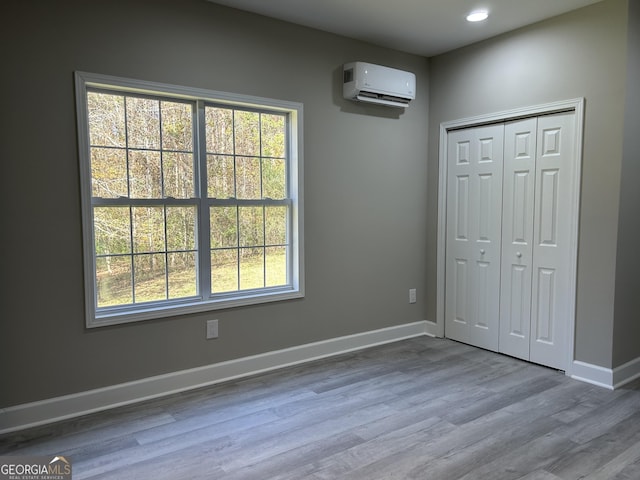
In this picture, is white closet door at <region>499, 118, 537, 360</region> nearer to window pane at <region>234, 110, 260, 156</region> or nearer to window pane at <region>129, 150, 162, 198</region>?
window pane at <region>234, 110, 260, 156</region>

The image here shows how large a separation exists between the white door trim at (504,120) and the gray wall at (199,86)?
7.5 inches

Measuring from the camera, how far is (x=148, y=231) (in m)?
2.99

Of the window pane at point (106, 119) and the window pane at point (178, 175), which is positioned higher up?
the window pane at point (106, 119)

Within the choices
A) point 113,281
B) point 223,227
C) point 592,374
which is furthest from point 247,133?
point 592,374

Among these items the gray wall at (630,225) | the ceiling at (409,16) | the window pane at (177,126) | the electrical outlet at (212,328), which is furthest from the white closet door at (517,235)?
the window pane at (177,126)

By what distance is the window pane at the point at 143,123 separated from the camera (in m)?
2.89

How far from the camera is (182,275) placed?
315 centimetres

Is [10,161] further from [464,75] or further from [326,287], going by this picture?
[464,75]

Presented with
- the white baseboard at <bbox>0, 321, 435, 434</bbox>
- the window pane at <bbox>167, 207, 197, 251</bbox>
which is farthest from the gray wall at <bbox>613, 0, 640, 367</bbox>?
the window pane at <bbox>167, 207, 197, 251</bbox>

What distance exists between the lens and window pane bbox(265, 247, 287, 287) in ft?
11.6

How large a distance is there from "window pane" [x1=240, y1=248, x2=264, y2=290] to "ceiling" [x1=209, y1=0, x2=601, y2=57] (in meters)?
1.76

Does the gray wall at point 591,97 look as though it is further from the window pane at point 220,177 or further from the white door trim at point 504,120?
the window pane at point 220,177

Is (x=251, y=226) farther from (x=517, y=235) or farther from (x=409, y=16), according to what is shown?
(x=517, y=235)

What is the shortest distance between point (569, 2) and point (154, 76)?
9.31 feet
